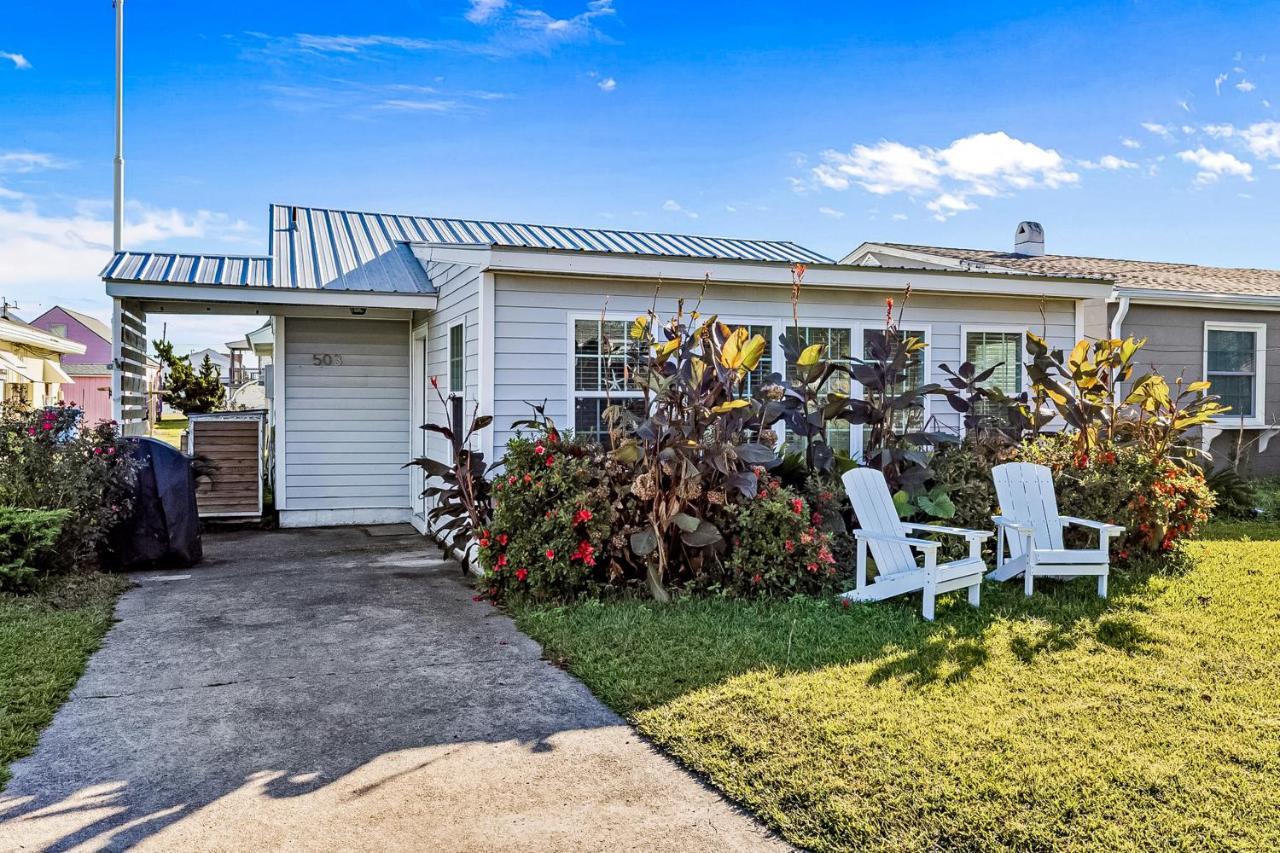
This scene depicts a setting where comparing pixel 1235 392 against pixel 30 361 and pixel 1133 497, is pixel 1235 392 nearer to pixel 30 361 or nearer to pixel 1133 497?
pixel 1133 497

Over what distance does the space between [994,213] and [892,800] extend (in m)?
13.3

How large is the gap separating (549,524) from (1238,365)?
10.0 metres

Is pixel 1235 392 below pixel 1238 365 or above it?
below

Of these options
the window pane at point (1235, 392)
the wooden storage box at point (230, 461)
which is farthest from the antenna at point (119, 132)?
the window pane at point (1235, 392)

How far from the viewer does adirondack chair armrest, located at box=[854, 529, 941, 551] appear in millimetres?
5172

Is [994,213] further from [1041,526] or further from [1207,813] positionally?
[1207,813]

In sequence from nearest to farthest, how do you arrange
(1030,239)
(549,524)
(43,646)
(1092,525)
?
1. (43,646)
2. (549,524)
3. (1092,525)
4. (1030,239)

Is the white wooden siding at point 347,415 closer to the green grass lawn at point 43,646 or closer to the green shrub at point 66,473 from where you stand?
the green shrub at point 66,473

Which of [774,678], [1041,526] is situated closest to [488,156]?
[1041,526]

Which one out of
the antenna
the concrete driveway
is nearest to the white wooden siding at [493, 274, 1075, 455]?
the concrete driveway

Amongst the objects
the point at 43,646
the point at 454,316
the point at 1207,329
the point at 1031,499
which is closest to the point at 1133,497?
the point at 1031,499

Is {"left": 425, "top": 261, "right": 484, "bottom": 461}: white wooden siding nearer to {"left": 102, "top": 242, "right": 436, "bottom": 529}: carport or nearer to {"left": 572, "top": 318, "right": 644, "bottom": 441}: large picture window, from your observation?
{"left": 102, "top": 242, "right": 436, "bottom": 529}: carport

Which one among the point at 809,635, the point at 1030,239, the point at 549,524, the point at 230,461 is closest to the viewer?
the point at 809,635

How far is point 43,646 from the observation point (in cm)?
469
